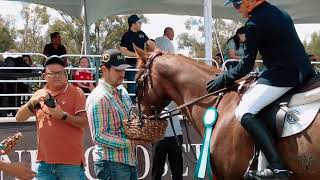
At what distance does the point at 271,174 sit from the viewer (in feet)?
16.8

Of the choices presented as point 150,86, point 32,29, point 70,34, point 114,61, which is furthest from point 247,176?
point 32,29

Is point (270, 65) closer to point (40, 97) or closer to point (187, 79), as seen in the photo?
point (187, 79)

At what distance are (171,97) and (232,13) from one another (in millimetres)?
11450

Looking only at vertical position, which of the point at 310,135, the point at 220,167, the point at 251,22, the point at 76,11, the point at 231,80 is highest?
the point at 76,11

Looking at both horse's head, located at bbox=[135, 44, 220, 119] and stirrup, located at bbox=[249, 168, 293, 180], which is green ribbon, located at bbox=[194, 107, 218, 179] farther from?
stirrup, located at bbox=[249, 168, 293, 180]

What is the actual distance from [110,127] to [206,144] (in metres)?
0.95

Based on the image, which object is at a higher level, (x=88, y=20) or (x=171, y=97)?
(x=88, y=20)

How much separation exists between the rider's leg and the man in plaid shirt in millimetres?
1128

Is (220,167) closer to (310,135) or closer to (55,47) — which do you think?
(310,135)

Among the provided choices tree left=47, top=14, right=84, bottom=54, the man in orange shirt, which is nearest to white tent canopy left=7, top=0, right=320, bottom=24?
the man in orange shirt

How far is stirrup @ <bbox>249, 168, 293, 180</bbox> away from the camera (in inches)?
199

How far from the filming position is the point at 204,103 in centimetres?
592

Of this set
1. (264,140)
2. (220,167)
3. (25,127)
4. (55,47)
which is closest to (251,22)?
(264,140)

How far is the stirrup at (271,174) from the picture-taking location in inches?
199
